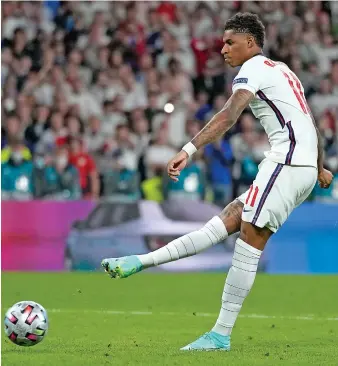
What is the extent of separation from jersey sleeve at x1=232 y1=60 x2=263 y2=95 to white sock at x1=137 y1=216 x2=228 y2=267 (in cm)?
95

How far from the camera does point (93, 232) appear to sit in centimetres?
1446

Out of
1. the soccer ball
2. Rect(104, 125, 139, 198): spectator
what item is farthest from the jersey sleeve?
Rect(104, 125, 139, 198): spectator

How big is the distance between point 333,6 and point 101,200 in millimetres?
6607

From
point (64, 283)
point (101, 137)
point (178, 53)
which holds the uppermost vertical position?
point (178, 53)

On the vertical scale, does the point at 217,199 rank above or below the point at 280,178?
below

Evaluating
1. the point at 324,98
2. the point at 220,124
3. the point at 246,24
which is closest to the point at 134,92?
the point at 324,98

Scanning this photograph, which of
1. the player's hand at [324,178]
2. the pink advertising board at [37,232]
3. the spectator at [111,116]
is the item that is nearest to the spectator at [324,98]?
the spectator at [111,116]

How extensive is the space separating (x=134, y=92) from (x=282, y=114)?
1020 cm

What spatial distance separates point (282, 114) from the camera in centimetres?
700

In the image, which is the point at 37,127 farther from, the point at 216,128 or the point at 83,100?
the point at 216,128

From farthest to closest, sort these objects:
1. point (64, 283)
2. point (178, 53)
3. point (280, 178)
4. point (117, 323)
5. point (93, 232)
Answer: point (178, 53) < point (93, 232) < point (64, 283) < point (117, 323) < point (280, 178)

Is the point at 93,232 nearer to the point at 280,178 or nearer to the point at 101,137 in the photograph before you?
the point at 101,137

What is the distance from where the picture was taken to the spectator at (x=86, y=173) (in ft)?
49.2

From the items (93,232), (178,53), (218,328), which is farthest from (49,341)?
(178,53)
